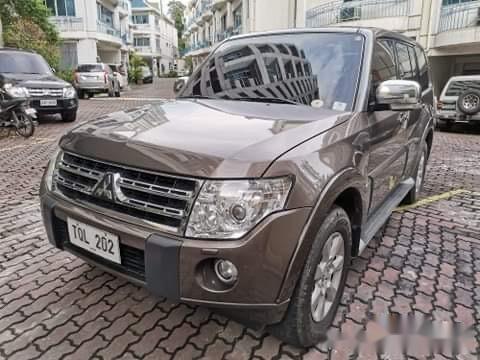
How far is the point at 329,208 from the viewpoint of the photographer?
5.99ft

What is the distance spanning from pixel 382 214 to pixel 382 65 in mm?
1126

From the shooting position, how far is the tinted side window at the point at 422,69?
4127 mm

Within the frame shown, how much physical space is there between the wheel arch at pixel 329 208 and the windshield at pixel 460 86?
9.10 metres

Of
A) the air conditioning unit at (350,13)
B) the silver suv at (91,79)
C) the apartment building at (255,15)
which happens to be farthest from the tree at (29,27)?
the air conditioning unit at (350,13)

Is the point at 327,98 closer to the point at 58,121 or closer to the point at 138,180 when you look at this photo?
the point at 138,180

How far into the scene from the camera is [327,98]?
2.47 meters

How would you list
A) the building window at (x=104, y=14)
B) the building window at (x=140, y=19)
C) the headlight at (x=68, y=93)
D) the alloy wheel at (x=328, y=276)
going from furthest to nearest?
the building window at (x=140, y=19)
the building window at (x=104, y=14)
the headlight at (x=68, y=93)
the alloy wheel at (x=328, y=276)

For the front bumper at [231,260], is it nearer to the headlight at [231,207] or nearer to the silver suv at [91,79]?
the headlight at [231,207]

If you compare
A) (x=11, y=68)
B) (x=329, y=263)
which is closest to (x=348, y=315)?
(x=329, y=263)

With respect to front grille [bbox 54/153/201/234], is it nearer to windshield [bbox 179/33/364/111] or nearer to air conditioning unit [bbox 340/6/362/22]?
windshield [bbox 179/33/364/111]

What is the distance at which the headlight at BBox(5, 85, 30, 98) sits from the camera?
8.07 metres

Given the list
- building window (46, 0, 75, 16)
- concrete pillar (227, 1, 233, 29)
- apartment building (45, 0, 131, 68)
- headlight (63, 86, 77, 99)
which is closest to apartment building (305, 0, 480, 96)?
headlight (63, 86, 77, 99)

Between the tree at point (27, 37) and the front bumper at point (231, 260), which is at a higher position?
the tree at point (27, 37)

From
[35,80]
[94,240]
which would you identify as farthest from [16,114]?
[94,240]
